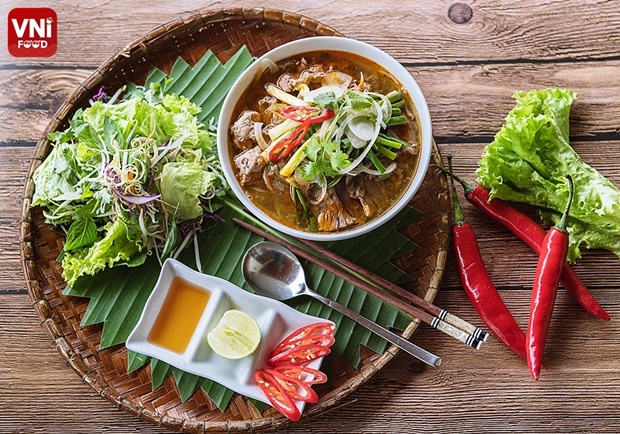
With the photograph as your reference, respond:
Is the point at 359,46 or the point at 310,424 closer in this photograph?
the point at 359,46

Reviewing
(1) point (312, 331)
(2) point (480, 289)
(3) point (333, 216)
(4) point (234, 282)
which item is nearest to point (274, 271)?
(4) point (234, 282)

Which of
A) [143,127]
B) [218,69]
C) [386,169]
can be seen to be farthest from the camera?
[218,69]

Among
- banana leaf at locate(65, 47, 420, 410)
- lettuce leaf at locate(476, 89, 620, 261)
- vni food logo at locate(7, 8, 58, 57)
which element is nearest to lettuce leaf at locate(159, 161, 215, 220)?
banana leaf at locate(65, 47, 420, 410)

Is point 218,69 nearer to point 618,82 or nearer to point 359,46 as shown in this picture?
point 359,46

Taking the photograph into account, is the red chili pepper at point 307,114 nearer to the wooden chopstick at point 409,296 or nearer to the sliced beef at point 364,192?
the sliced beef at point 364,192

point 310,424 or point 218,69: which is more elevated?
point 218,69

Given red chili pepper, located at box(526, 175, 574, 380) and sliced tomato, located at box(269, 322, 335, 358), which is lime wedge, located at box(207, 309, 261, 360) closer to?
sliced tomato, located at box(269, 322, 335, 358)

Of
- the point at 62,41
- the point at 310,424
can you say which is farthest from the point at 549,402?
the point at 62,41
